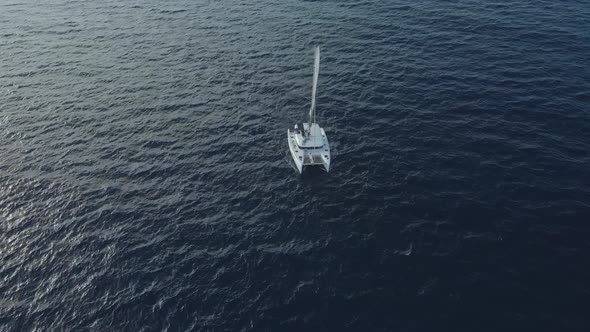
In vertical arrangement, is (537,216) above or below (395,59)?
below

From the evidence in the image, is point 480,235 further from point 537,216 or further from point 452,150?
point 452,150

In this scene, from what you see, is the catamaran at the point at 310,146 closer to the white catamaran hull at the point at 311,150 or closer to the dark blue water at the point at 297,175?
the white catamaran hull at the point at 311,150

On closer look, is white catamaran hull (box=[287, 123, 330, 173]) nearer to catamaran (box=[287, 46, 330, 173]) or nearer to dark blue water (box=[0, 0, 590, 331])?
catamaran (box=[287, 46, 330, 173])

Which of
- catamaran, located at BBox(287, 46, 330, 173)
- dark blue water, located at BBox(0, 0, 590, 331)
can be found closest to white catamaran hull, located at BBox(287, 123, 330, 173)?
catamaran, located at BBox(287, 46, 330, 173)

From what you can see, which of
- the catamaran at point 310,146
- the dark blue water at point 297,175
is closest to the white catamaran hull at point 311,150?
the catamaran at point 310,146

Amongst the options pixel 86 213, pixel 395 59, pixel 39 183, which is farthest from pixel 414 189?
pixel 39 183

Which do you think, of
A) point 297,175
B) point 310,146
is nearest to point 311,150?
point 310,146
